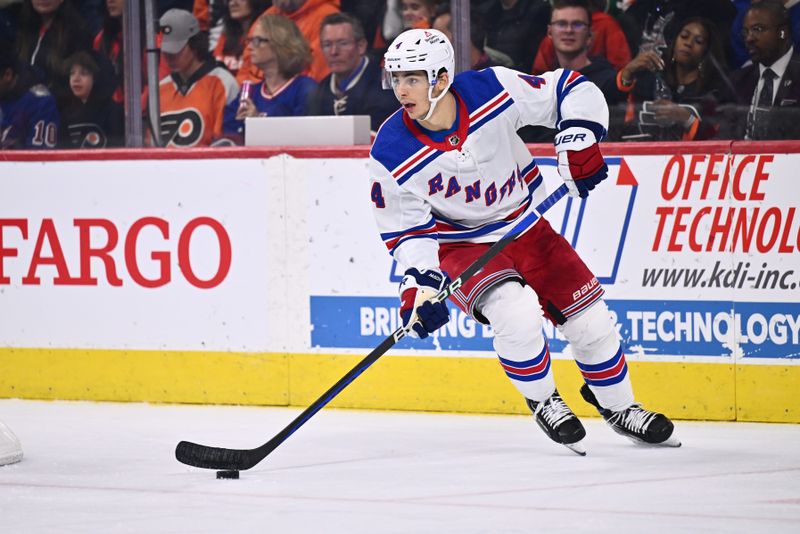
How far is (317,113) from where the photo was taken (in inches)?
217

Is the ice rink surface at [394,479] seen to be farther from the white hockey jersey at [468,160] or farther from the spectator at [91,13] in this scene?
the spectator at [91,13]

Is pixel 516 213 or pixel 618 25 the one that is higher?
pixel 618 25

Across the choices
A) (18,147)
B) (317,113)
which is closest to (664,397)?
(317,113)

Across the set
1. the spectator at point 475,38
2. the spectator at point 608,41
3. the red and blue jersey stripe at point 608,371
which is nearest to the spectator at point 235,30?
the spectator at point 475,38

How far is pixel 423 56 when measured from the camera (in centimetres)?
351

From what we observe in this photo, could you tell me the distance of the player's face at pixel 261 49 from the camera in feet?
18.7

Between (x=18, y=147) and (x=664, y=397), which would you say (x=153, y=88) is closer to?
(x=18, y=147)

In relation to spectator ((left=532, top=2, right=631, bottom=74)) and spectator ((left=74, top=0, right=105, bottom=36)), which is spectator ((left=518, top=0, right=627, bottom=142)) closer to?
spectator ((left=532, top=2, right=631, bottom=74))

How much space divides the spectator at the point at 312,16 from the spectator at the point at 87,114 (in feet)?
2.54

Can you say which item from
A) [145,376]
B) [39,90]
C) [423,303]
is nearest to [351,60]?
[39,90]

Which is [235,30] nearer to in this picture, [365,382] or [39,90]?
[39,90]

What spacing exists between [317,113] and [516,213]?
1.89 m

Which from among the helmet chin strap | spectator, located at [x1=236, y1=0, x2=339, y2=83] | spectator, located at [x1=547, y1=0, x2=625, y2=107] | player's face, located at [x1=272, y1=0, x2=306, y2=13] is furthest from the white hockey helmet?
player's face, located at [x1=272, y1=0, x2=306, y2=13]

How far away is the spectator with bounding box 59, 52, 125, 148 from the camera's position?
5.70 metres
